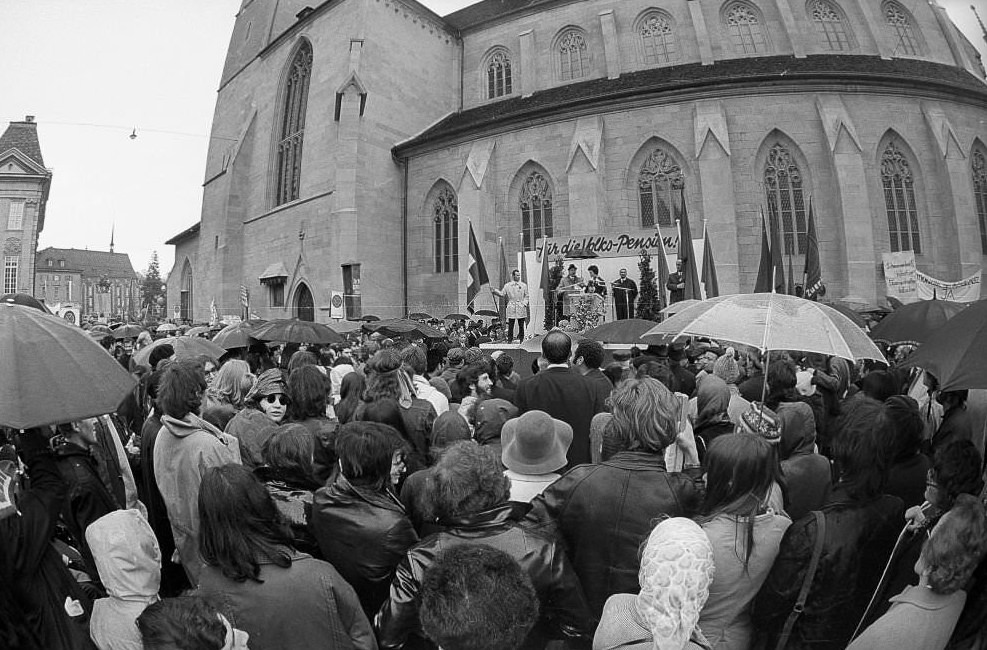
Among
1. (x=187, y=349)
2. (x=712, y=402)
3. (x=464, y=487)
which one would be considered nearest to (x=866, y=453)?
(x=464, y=487)

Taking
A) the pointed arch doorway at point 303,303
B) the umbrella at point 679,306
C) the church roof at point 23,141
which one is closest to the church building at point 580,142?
the pointed arch doorway at point 303,303

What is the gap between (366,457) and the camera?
2.67 m

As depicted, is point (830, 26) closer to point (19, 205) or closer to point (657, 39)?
point (657, 39)

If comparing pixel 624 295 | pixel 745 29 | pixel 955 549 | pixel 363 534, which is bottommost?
pixel 363 534

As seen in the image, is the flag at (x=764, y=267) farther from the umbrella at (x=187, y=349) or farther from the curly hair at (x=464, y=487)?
the curly hair at (x=464, y=487)

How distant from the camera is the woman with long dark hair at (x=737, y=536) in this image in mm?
2352

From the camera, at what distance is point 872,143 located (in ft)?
75.6

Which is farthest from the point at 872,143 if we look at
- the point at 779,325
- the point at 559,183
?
the point at 779,325

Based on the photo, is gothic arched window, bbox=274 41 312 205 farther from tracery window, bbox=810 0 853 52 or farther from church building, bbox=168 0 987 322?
tracery window, bbox=810 0 853 52

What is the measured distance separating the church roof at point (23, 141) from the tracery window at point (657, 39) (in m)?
48.2

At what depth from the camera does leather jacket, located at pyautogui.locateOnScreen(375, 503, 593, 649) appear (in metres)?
2.26

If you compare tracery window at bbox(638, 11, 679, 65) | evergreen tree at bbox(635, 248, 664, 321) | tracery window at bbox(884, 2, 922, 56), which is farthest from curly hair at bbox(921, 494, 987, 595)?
tracery window at bbox(884, 2, 922, 56)

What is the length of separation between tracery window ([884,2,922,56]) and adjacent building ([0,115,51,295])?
5728cm

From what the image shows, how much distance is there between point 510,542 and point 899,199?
87.8ft
